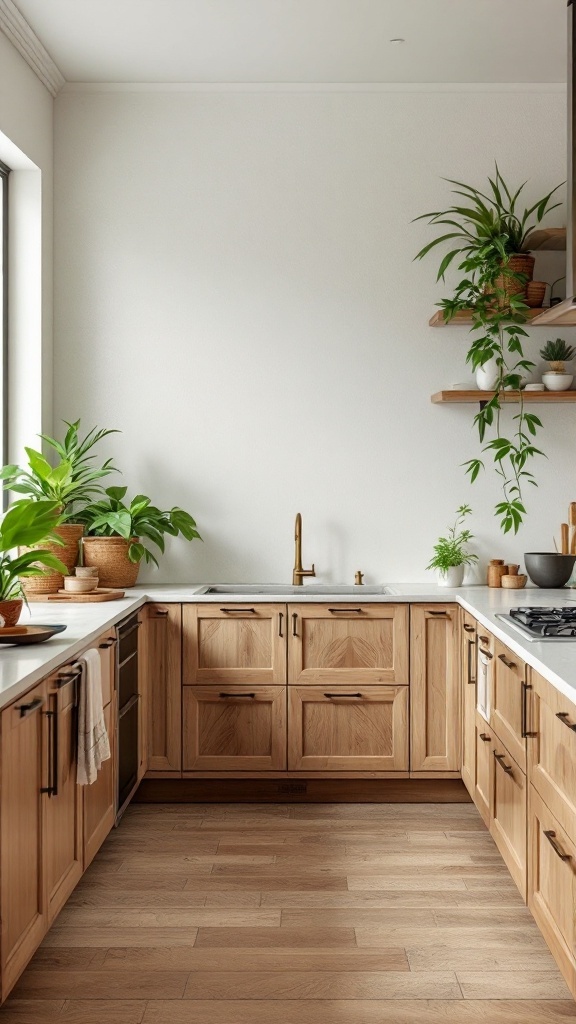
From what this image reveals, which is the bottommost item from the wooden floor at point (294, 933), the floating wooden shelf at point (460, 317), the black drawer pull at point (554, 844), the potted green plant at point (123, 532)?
the wooden floor at point (294, 933)

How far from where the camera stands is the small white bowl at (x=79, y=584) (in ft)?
12.0

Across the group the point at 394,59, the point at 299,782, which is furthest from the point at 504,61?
the point at 299,782

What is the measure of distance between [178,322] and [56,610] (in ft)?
5.12

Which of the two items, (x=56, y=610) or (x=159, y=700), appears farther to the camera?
(x=159, y=700)

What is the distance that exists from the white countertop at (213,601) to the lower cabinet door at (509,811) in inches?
14.9

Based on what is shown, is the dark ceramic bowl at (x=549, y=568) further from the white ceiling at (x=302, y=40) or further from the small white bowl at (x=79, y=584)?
the white ceiling at (x=302, y=40)

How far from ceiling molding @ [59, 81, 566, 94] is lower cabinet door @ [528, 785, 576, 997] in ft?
10.3

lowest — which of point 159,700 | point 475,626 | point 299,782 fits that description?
point 299,782

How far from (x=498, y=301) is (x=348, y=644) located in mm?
1584

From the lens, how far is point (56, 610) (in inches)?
132

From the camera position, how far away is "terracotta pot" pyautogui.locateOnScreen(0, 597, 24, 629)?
2.69 meters

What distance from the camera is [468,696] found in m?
3.57

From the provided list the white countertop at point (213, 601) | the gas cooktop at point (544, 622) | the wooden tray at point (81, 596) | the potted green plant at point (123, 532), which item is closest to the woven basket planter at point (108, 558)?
the potted green plant at point (123, 532)

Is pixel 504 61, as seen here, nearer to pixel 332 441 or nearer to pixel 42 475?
pixel 332 441
